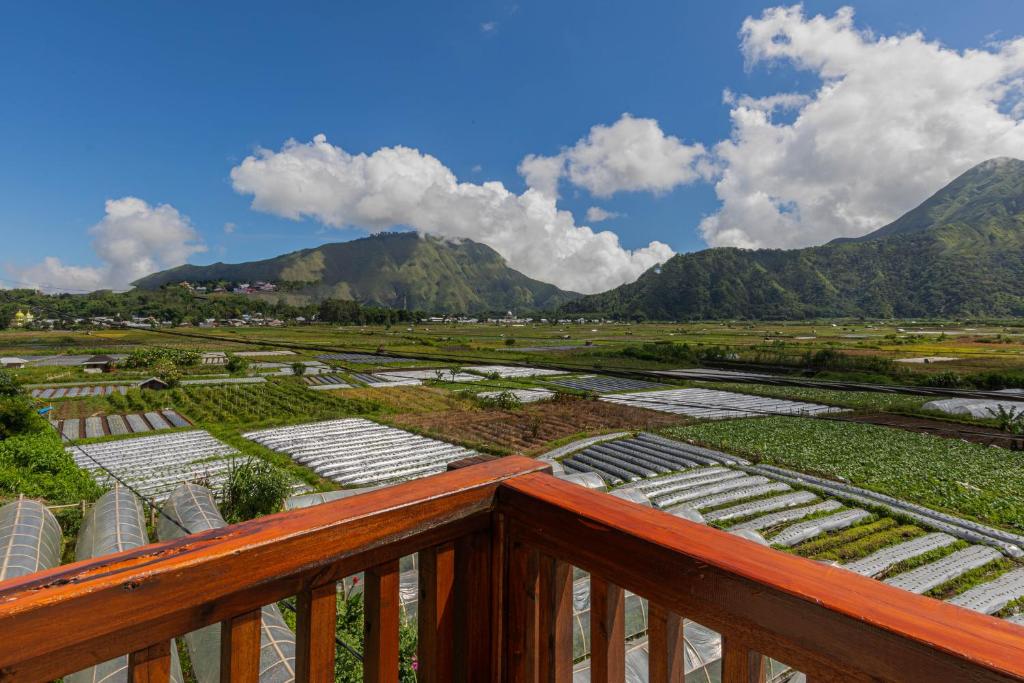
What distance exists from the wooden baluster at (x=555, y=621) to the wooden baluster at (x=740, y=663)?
0.47 meters

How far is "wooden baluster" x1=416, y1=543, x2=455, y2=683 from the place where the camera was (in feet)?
4.89

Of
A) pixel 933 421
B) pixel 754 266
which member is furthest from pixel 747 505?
pixel 754 266

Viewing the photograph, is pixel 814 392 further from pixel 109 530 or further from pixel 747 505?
pixel 109 530

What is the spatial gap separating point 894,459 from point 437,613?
24328mm

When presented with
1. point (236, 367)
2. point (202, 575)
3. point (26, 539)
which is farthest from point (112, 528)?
point (236, 367)

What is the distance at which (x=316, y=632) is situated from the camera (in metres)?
1.23

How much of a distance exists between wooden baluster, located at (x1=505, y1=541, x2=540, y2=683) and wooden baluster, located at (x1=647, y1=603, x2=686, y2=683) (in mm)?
382

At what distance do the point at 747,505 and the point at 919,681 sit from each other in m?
15.5

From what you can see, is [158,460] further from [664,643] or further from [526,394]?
[664,643]

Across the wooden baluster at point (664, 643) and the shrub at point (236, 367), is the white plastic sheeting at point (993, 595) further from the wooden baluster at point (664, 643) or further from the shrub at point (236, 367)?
the shrub at point (236, 367)

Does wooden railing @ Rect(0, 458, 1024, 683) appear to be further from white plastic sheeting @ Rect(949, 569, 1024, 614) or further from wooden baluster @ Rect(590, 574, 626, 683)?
white plastic sheeting @ Rect(949, 569, 1024, 614)

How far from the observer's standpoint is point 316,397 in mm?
36094

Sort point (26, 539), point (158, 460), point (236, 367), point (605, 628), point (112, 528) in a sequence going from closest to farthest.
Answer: point (605, 628) < point (26, 539) < point (112, 528) < point (158, 460) < point (236, 367)

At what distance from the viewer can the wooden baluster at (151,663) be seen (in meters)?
0.99
